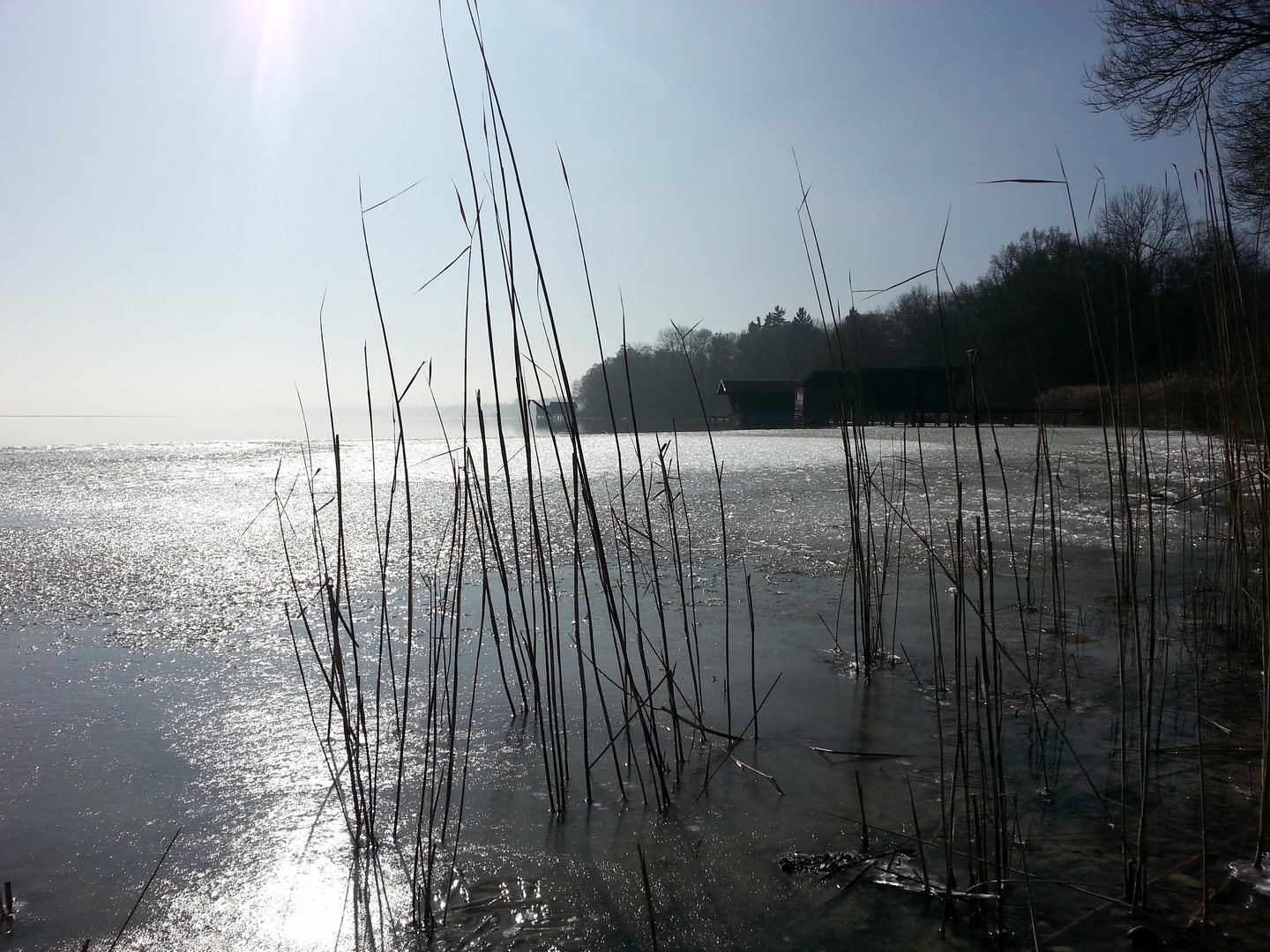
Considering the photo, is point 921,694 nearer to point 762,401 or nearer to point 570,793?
point 570,793

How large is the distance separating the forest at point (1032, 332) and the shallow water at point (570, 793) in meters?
0.47

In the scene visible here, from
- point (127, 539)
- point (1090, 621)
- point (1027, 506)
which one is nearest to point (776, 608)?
point (1090, 621)

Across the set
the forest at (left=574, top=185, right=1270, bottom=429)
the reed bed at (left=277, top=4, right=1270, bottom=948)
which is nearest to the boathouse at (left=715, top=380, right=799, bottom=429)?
the forest at (left=574, top=185, right=1270, bottom=429)

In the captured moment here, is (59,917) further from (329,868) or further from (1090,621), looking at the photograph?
A: (1090,621)

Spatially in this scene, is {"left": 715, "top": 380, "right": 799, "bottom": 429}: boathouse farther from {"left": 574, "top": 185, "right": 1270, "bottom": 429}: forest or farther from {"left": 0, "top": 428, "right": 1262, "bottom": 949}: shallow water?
{"left": 0, "top": 428, "right": 1262, "bottom": 949}: shallow water

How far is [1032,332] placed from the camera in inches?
746

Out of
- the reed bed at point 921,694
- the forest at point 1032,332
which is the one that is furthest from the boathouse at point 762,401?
the reed bed at point 921,694

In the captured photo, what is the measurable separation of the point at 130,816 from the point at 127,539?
3820 millimetres

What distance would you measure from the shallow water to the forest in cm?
47

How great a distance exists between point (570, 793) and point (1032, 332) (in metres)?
20.1

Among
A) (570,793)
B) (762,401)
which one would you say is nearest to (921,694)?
(570,793)

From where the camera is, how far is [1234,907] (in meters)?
1.19

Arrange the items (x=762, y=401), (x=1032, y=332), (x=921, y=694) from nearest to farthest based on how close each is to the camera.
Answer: (x=921, y=694)
(x=1032, y=332)
(x=762, y=401)

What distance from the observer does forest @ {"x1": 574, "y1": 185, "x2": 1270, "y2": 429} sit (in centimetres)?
173
